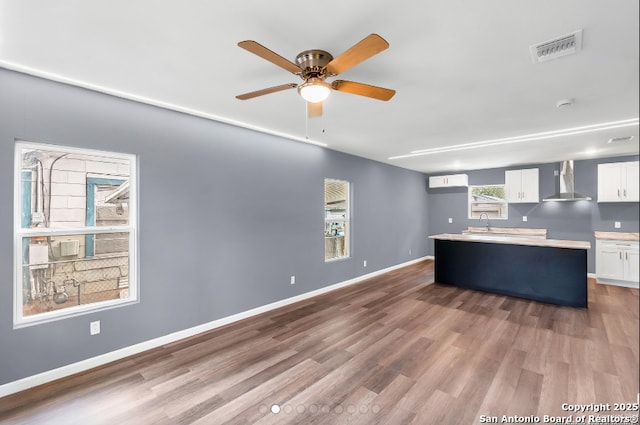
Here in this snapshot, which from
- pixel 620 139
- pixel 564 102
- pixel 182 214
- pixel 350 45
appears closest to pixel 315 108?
pixel 350 45

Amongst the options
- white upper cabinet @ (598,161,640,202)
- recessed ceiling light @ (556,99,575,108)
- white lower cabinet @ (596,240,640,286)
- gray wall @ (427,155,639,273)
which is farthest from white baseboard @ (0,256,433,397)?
white upper cabinet @ (598,161,640,202)

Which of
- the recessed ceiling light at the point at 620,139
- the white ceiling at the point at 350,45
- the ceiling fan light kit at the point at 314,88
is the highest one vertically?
the white ceiling at the point at 350,45

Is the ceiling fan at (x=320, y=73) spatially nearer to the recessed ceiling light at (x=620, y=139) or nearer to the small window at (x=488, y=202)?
the recessed ceiling light at (x=620, y=139)

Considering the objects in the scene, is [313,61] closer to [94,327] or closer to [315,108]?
[315,108]

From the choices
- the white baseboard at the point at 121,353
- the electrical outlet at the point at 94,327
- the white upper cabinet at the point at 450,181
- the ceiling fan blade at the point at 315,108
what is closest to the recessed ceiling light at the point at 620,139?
the white upper cabinet at the point at 450,181

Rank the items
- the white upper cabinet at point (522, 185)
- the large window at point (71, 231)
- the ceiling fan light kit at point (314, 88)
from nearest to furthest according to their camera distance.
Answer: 1. the ceiling fan light kit at point (314, 88)
2. the large window at point (71, 231)
3. the white upper cabinet at point (522, 185)

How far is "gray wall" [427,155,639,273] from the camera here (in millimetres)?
5602

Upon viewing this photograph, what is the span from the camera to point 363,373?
8.05ft

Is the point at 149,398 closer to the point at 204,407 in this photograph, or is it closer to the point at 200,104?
the point at 204,407

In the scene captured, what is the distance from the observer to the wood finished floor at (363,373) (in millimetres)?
1990

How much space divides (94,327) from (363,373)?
2.45 meters

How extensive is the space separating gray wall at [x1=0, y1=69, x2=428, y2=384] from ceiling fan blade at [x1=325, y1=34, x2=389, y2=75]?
2104mm

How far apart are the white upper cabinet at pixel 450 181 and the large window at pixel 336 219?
3.50 m

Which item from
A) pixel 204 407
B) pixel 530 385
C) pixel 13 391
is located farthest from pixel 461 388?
pixel 13 391
